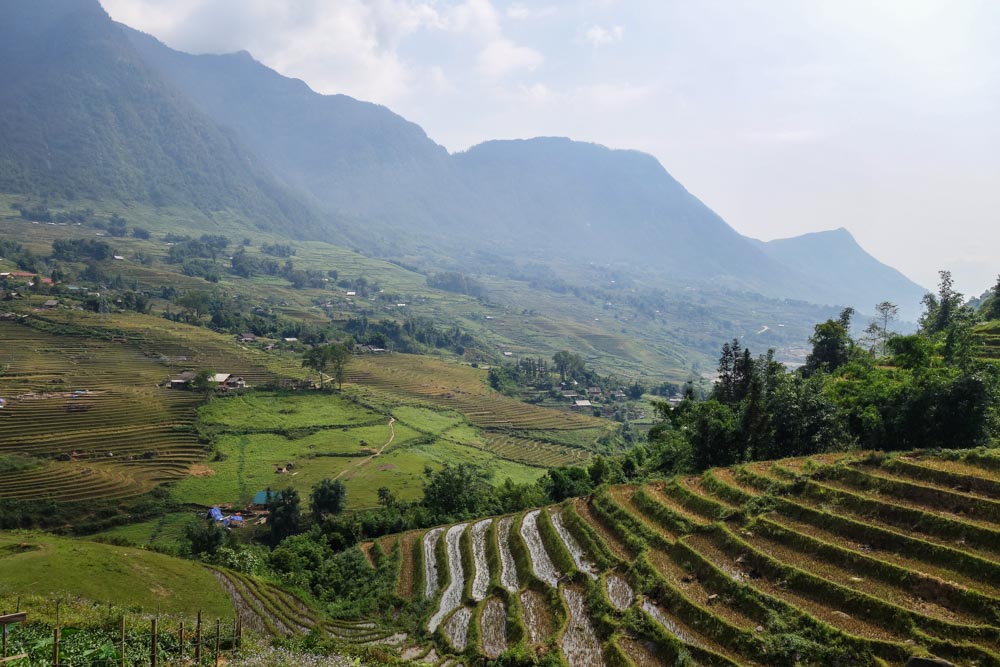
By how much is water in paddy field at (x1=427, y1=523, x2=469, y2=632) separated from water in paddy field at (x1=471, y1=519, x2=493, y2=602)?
64 cm

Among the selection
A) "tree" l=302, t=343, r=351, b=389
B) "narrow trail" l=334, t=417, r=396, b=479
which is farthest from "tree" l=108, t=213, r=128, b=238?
"narrow trail" l=334, t=417, r=396, b=479

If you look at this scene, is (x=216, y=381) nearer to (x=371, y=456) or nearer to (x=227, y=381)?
(x=227, y=381)

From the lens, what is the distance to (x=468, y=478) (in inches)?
1528

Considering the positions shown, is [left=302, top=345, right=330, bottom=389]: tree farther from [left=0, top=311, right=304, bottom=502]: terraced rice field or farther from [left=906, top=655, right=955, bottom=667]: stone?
[left=906, top=655, right=955, bottom=667]: stone

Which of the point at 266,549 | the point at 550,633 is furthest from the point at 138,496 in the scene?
the point at 550,633

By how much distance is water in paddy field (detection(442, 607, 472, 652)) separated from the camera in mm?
19531

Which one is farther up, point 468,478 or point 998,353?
point 998,353

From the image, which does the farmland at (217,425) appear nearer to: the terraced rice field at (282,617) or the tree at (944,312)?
the terraced rice field at (282,617)

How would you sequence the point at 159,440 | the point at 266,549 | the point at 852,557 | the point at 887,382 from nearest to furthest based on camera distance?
the point at 852,557
the point at 887,382
the point at 266,549
the point at 159,440

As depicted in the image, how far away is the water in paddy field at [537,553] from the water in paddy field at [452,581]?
126 inches

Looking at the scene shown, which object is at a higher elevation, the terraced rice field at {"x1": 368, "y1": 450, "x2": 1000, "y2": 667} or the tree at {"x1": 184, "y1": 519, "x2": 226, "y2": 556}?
the terraced rice field at {"x1": 368, "y1": 450, "x2": 1000, "y2": 667}

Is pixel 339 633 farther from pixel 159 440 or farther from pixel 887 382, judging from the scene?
pixel 159 440

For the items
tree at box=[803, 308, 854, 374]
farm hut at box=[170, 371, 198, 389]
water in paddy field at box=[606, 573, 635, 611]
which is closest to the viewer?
water in paddy field at box=[606, 573, 635, 611]

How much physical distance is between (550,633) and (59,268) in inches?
4876
